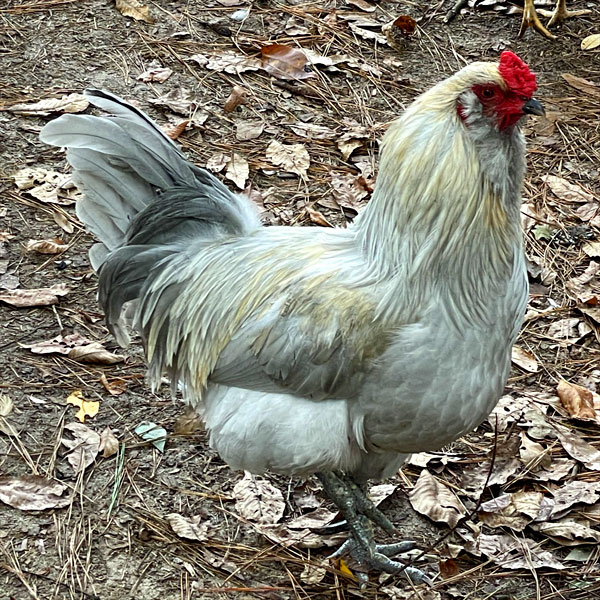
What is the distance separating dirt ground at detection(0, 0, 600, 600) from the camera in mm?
3543

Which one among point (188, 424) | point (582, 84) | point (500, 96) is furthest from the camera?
point (582, 84)

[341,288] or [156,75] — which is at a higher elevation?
[341,288]

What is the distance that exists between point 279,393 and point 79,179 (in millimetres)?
1113

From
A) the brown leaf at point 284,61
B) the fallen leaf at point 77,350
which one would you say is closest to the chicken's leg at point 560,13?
the brown leaf at point 284,61

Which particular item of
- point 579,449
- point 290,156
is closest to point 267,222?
point 290,156

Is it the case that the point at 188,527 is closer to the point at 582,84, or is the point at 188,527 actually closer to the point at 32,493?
the point at 32,493

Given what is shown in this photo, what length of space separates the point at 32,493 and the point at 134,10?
12.5 feet

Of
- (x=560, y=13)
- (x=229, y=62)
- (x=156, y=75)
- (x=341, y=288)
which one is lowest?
(x=156, y=75)

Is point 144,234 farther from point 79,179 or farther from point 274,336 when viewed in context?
point 274,336

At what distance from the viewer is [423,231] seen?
2803 millimetres

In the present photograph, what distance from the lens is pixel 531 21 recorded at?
6422 millimetres

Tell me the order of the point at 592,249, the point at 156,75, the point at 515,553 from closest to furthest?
1. the point at 515,553
2. the point at 592,249
3. the point at 156,75

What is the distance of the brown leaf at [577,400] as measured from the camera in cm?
411

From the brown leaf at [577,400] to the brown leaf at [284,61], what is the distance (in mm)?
2781
